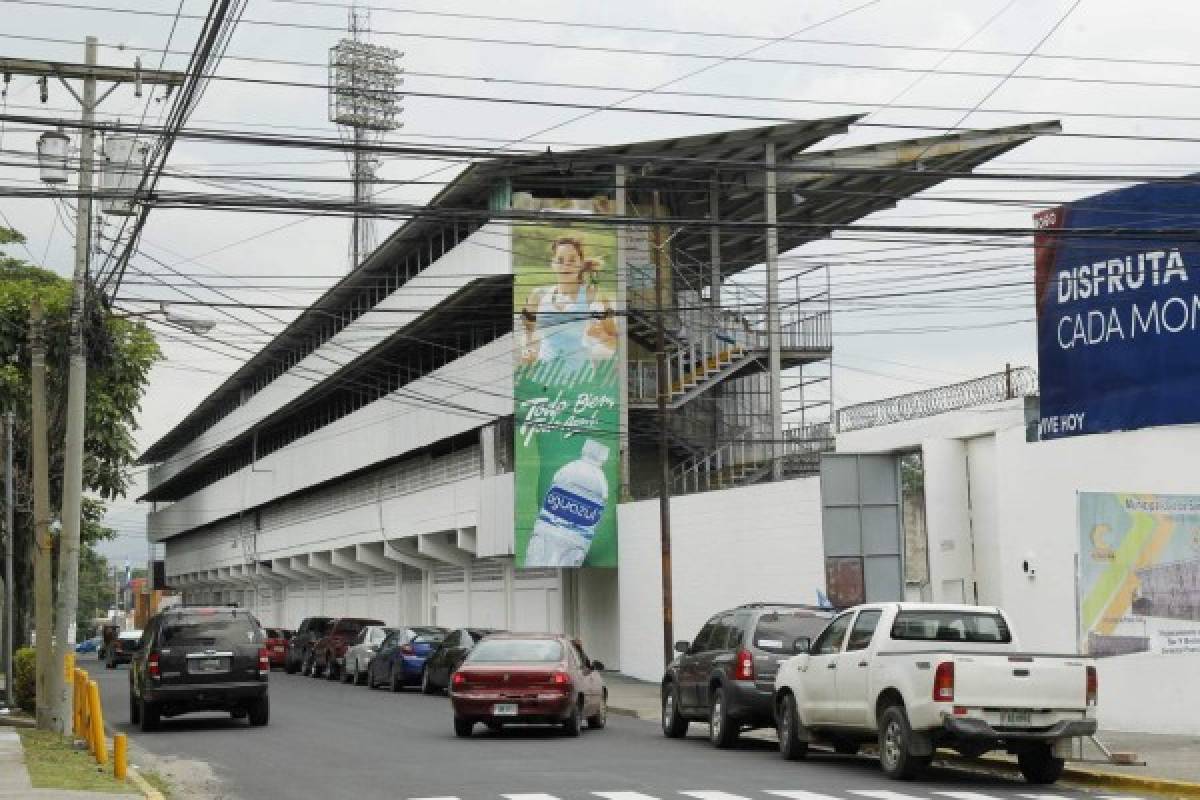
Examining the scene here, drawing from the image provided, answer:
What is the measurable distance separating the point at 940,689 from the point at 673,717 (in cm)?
782

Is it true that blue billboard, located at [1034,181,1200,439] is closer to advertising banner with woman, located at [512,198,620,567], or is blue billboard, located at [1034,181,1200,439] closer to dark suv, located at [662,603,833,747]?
dark suv, located at [662,603,833,747]

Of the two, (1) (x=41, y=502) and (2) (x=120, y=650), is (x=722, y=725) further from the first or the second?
(2) (x=120, y=650)

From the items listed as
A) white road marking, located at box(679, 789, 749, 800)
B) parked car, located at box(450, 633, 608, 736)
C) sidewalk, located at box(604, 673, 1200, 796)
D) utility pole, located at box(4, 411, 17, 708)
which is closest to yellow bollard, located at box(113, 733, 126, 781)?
white road marking, located at box(679, 789, 749, 800)

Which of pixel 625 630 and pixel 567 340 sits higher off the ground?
pixel 567 340

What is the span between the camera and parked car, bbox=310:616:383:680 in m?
48.1

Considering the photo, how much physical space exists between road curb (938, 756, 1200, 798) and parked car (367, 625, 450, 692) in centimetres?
2210

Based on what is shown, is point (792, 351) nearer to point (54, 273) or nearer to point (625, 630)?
point (625, 630)

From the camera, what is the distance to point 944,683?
17.0 metres

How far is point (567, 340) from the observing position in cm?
4381

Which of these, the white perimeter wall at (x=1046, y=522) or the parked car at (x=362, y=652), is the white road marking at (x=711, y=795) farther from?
the parked car at (x=362, y=652)

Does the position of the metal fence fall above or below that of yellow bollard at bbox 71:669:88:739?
above

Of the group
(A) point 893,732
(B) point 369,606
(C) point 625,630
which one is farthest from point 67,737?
(B) point 369,606

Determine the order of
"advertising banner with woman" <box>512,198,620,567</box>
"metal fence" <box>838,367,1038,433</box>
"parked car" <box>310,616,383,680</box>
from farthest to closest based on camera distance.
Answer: "parked car" <box>310,616,383,680</box>
"advertising banner with woman" <box>512,198,620,567</box>
"metal fence" <box>838,367,1038,433</box>

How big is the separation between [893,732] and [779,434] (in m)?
26.7
